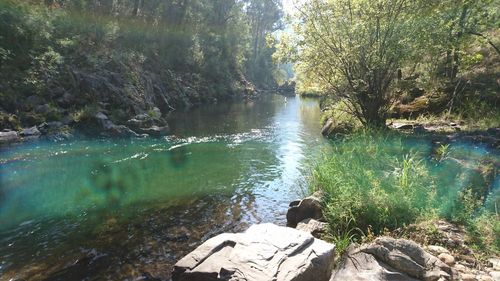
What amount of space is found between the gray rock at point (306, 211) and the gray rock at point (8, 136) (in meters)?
16.0

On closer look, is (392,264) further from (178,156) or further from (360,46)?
(178,156)

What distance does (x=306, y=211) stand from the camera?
29.4ft

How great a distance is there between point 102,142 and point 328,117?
1413 cm

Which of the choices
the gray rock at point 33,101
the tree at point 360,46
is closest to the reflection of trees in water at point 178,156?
the tree at point 360,46

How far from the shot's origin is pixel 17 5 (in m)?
22.5

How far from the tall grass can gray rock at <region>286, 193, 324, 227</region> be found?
0.86ft

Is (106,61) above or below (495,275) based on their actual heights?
above

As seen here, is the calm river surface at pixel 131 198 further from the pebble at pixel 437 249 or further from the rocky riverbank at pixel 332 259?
the pebble at pixel 437 249

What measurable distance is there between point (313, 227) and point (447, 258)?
110 inches

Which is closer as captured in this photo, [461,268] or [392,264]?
[392,264]

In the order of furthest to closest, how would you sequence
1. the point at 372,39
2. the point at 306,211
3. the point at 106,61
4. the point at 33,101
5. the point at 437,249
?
the point at 106,61, the point at 33,101, the point at 372,39, the point at 306,211, the point at 437,249

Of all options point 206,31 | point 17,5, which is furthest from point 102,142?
point 206,31

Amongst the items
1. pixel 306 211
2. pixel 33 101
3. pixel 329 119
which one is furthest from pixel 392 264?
pixel 33 101

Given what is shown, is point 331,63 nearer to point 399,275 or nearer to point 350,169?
point 350,169
